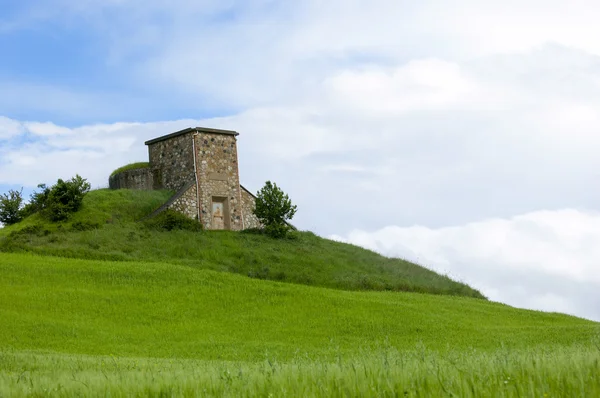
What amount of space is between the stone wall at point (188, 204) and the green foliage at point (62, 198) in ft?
19.9

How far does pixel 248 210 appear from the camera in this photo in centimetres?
4969

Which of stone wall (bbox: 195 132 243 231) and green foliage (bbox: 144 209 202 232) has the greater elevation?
stone wall (bbox: 195 132 243 231)

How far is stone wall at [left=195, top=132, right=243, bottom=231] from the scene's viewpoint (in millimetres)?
47156

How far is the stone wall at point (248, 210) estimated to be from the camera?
162 feet

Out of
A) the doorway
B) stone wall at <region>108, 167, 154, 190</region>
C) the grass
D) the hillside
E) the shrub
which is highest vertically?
stone wall at <region>108, 167, 154, 190</region>

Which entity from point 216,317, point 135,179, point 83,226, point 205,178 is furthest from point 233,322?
point 135,179

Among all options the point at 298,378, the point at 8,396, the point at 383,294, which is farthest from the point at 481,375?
the point at 383,294

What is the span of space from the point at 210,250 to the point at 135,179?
14514 millimetres

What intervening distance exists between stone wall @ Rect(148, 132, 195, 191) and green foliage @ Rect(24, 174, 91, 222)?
6.10 meters

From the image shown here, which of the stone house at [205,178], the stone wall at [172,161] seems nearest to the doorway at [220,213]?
the stone house at [205,178]

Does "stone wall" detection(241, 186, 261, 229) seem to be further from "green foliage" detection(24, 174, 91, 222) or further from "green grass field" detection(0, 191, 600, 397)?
"green foliage" detection(24, 174, 91, 222)

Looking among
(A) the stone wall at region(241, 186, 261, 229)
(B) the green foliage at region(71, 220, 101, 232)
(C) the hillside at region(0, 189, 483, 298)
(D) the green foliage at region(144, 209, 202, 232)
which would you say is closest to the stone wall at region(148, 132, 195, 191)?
(C) the hillside at region(0, 189, 483, 298)

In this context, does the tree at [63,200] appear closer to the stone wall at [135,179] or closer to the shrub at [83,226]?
the shrub at [83,226]

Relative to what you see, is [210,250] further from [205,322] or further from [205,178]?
[205,322]
